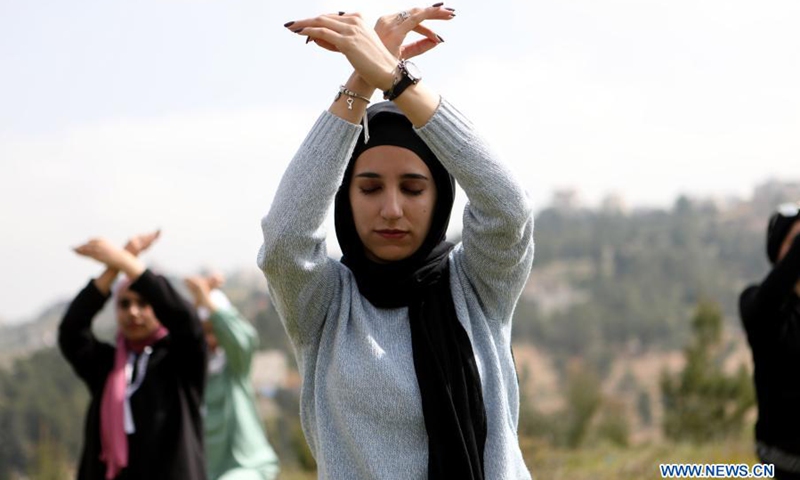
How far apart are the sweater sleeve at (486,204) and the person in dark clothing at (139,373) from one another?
2.99 m

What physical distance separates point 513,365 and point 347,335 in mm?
404

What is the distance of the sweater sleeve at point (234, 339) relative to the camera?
6.58m

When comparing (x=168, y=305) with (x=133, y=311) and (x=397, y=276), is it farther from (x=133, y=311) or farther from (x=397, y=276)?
(x=397, y=276)

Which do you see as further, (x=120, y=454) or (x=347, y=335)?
(x=120, y=454)

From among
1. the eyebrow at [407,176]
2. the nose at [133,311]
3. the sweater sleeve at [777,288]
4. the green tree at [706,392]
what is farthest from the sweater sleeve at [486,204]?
the green tree at [706,392]

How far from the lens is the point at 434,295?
2656 millimetres

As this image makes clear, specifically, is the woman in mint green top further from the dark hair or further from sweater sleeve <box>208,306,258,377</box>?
the dark hair

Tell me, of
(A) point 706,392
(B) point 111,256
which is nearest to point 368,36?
(B) point 111,256

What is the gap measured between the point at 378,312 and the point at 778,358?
118 inches

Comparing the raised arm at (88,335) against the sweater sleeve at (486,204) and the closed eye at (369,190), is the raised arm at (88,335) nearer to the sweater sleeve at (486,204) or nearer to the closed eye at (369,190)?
the closed eye at (369,190)

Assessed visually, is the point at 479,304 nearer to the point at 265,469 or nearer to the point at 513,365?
the point at 513,365

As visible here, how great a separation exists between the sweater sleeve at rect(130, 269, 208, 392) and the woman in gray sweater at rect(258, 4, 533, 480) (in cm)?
272

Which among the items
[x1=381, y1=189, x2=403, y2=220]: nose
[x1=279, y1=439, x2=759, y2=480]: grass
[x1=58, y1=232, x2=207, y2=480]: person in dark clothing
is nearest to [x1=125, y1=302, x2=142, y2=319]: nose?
[x1=58, y1=232, x2=207, y2=480]: person in dark clothing

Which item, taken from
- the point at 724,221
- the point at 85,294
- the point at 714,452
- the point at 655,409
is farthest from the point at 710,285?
the point at 85,294
